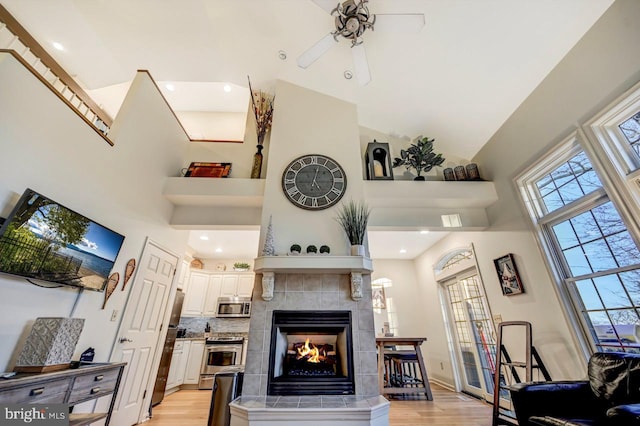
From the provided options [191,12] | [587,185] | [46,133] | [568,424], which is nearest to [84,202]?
[46,133]

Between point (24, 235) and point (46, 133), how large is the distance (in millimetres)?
864

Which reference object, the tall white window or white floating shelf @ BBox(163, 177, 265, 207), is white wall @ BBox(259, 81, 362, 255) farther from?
the tall white window

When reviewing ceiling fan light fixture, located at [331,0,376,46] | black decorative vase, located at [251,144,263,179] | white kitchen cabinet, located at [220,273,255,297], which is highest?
ceiling fan light fixture, located at [331,0,376,46]

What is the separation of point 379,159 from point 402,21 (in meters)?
2.01

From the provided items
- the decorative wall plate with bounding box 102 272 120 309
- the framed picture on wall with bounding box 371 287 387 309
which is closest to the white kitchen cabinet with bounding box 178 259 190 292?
the decorative wall plate with bounding box 102 272 120 309

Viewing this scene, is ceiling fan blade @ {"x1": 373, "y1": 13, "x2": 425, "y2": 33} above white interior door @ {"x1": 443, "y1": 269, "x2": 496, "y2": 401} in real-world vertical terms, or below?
above

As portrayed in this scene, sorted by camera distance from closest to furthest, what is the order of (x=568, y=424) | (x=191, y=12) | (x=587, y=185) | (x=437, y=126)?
(x=568, y=424)
(x=587, y=185)
(x=191, y=12)
(x=437, y=126)

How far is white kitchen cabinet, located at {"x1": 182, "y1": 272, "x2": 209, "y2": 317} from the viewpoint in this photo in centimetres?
596

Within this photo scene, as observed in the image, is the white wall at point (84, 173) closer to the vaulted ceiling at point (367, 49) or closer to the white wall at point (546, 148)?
the vaulted ceiling at point (367, 49)

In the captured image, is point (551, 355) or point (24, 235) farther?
point (551, 355)

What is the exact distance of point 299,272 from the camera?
115 inches

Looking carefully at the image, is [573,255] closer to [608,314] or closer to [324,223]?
[608,314]

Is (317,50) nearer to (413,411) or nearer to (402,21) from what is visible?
(402,21)

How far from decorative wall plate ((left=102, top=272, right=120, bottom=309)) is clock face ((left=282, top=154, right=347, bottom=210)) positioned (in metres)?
2.13
